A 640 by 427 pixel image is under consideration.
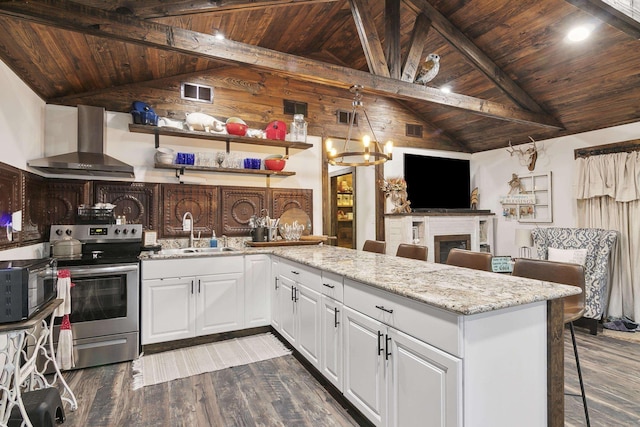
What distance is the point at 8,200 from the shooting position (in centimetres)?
253

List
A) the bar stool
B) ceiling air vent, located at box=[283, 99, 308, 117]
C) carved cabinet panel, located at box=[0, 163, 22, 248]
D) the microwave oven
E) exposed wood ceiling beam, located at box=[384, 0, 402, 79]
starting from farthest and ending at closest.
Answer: ceiling air vent, located at box=[283, 99, 308, 117], exposed wood ceiling beam, located at box=[384, 0, 402, 79], carved cabinet panel, located at box=[0, 163, 22, 248], the bar stool, the microwave oven

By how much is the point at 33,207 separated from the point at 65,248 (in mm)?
464

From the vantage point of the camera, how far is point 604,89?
12.9ft

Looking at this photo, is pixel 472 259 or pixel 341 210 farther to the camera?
pixel 341 210

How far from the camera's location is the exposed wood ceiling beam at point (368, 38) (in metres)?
3.32

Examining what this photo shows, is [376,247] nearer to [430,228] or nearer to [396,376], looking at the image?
[430,228]

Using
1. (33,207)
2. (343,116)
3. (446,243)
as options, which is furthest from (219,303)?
(446,243)

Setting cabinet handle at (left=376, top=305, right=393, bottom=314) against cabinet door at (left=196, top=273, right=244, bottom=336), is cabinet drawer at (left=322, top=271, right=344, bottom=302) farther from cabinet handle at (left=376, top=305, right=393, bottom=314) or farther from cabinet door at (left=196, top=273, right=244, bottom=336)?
cabinet door at (left=196, top=273, right=244, bottom=336)

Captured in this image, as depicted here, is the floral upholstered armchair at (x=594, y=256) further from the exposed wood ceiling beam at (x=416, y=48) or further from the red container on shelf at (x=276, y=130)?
the red container on shelf at (x=276, y=130)

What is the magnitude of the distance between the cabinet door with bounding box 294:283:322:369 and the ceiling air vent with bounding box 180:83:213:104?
259cm

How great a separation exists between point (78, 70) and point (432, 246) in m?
4.83

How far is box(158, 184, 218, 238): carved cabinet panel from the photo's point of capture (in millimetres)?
3904

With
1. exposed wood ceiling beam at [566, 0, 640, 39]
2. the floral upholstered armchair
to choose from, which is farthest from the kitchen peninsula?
the floral upholstered armchair

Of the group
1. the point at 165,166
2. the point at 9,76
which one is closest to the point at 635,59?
the point at 165,166
